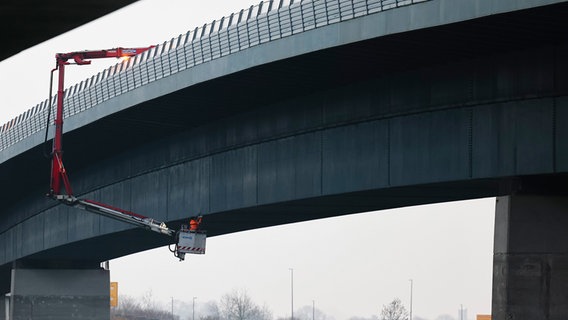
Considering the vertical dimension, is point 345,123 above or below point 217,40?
below

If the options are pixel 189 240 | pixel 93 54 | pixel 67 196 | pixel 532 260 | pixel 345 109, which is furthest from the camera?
pixel 93 54

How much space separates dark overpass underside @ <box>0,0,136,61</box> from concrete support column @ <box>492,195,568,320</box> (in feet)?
65.8

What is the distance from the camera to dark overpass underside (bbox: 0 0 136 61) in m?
10.2

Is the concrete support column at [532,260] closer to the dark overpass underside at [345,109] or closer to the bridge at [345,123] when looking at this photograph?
the bridge at [345,123]

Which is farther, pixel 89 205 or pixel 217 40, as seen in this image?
pixel 89 205

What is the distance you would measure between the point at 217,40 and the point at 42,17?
28804mm

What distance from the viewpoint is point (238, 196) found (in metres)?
43.5

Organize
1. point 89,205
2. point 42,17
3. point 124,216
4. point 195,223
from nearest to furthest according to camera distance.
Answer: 1. point 42,17
2. point 195,223
3. point 124,216
4. point 89,205

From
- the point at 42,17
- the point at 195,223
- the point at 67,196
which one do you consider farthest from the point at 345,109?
the point at 42,17

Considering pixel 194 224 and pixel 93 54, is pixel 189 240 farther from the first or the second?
pixel 93 54

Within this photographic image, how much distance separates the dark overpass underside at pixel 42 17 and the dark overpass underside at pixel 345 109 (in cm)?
1707

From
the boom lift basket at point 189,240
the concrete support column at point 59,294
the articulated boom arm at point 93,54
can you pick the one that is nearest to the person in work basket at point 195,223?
the boom lift basket at point 189,240

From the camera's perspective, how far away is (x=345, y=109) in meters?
37.2

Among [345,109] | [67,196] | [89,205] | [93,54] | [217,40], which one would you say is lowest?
[89,205]
